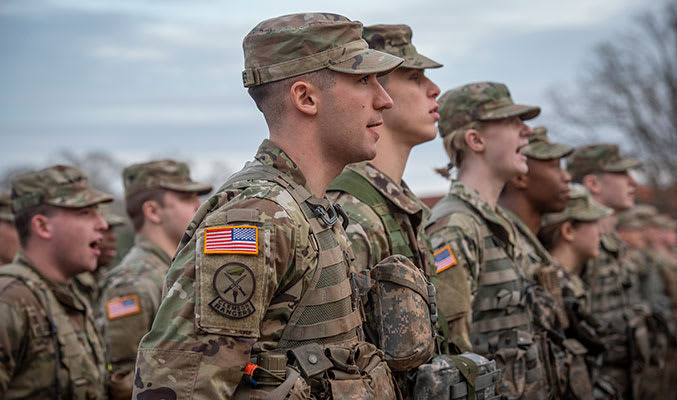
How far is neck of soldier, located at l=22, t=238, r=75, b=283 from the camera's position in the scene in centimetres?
502

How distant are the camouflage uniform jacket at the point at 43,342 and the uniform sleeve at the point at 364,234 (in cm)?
228

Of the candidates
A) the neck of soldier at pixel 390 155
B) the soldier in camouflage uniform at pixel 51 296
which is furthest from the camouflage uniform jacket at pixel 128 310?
the neck of soldier at pixel 390 155

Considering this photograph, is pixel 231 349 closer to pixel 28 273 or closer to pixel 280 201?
pixel 280 201

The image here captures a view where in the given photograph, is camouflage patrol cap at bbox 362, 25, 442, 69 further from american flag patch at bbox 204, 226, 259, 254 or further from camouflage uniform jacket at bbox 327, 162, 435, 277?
american flag patch at bbox 204, 226, 259, 254

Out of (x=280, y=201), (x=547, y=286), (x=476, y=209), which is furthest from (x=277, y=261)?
(x=547, y=286)

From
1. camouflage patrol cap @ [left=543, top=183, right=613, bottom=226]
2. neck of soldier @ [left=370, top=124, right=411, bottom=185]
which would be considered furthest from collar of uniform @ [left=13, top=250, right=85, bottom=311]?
camouflage patrol cap @ [left=543, top=183, right=613, bottom=226]

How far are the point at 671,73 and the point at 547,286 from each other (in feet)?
90.6

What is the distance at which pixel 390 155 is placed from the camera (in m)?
4.27

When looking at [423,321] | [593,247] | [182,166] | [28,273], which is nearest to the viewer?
[423,321]

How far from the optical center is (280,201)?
A: 2.58 metres

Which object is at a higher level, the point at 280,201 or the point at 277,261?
the point at 280,201

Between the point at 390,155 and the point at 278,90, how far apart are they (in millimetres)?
1503

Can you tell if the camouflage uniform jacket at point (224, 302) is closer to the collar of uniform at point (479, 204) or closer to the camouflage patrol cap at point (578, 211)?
the collar of uniform at point (479, 204)

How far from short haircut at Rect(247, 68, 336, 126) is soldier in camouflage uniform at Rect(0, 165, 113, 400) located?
2552 mm
